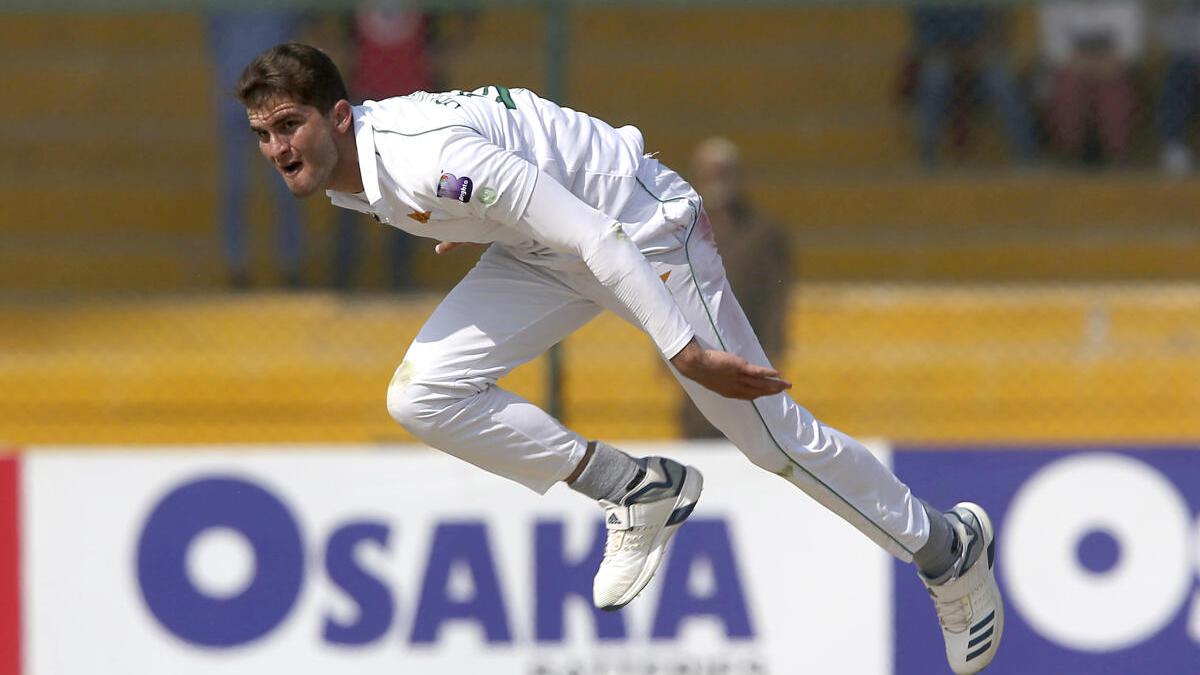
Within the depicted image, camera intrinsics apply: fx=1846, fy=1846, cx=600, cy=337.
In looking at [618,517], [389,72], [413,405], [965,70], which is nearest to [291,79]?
[413,405]

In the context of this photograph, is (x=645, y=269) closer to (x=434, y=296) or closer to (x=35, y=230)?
(x=434, y=296)

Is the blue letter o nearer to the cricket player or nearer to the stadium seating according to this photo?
the stadium seating

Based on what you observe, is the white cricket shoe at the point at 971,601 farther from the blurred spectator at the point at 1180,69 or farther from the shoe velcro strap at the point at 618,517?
the blurred spectator at the point at 1180,69

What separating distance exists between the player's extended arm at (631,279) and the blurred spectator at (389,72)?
4042 millimetres

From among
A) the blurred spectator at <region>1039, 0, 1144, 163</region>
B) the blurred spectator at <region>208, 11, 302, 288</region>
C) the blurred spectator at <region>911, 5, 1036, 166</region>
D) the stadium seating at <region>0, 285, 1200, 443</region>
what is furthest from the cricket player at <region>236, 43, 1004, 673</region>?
the blurred spectator at <region>1039, 0, 1144, 163</region>

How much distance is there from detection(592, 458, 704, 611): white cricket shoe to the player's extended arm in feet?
2.07

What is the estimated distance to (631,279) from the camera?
14.1 ft

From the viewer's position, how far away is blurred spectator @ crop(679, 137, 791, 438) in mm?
7715

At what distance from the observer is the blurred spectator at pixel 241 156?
8.66 m

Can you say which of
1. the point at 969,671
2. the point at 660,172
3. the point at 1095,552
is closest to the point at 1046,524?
the point at 1095,552

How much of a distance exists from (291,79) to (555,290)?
890mm

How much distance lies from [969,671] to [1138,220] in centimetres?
473

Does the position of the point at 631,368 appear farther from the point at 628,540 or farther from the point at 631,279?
the point at 631,279

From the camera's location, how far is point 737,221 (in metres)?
7.81
